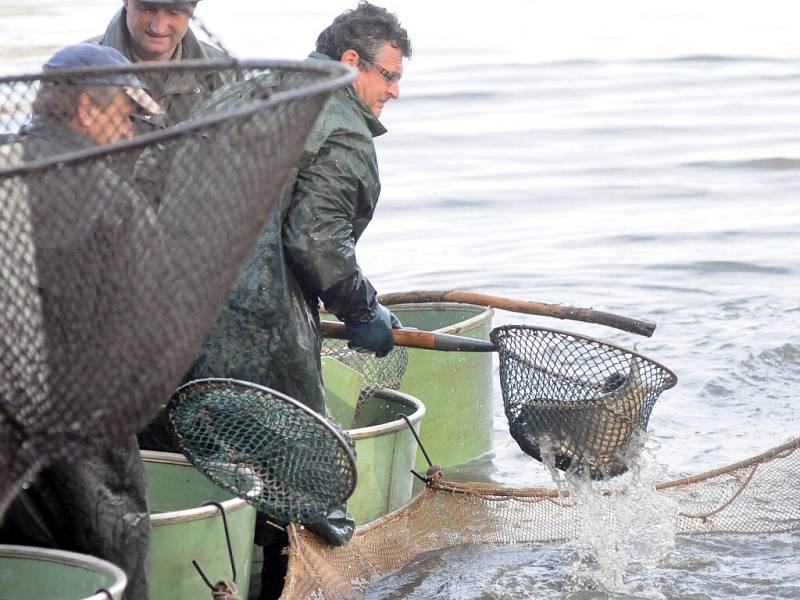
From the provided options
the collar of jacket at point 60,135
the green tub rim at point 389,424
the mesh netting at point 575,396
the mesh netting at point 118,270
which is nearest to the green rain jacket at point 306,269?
the green tub rim at point 389,424

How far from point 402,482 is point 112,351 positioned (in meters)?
2.72

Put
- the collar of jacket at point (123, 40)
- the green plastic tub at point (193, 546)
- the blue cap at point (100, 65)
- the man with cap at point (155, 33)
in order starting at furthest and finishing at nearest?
the collar of jacket at point (123, 40)
the man with cap at point (155, 33)
the green plastic tub at point (193, 546)
the blue cap at point (100, 65)

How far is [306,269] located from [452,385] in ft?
5.65

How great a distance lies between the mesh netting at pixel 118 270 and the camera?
246 cm

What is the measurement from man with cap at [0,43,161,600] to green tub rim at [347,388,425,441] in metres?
1.11

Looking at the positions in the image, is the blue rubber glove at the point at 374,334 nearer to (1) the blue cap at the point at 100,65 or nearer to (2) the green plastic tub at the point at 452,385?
(2) the green plastic tub at the point at 452,385

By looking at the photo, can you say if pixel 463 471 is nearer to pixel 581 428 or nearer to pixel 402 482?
pixel 402 482

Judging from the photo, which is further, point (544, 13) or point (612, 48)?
point (544, 13)

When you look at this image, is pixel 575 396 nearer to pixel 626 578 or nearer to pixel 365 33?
pixel 626 578

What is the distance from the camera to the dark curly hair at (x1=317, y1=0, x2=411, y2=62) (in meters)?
4.45

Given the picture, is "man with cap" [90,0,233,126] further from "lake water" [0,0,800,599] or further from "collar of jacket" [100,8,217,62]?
"lake water" [0,0,800,599]

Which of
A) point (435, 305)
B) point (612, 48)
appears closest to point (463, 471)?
point (435, 305)

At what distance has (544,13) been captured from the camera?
23.9m

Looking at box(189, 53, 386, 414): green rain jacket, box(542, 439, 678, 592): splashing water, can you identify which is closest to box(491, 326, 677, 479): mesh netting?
box(542, 439, 678, 592): splashing water
